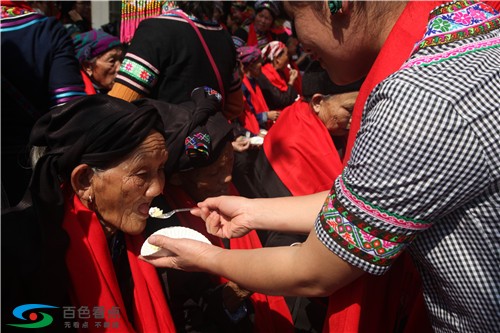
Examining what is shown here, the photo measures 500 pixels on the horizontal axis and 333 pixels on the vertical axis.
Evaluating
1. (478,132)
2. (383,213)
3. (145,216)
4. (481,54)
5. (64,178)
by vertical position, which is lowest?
(145,216)

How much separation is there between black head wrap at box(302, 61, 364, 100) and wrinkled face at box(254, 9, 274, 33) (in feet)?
13.2

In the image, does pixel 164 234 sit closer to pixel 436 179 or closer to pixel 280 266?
pixel 280 266

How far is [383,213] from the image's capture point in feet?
3.66

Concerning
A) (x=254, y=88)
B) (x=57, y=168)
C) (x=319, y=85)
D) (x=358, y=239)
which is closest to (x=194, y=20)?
(x=319, y=85)

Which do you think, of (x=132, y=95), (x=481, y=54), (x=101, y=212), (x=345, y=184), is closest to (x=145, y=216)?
(x=101, y=212)

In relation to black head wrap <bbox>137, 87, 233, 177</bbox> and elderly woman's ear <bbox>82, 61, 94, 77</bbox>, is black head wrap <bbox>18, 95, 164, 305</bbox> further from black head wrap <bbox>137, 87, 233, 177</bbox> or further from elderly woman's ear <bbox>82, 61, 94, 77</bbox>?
elderly woman's ear <bbox>82, 61, 94, 77</bbox>

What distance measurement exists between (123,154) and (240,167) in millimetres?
1880

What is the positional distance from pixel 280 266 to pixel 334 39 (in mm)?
715

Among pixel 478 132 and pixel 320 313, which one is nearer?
pixel 478 132

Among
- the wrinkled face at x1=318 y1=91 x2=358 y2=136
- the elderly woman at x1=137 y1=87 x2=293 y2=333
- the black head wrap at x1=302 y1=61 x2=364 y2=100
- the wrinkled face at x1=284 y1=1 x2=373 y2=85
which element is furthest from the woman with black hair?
the wrinkled face at x1=284 y1=1 x2=373 y2=85

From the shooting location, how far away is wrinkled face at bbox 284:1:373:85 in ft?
4.73

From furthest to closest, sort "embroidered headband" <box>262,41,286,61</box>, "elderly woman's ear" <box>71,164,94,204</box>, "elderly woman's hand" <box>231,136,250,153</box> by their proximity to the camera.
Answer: "embroidered headband" <box>262,41,286,61</box> < "elderly woman's hand" <box>231,136,250,153</box> < "elderly woman's ear" <box>71,164,94,204</box>

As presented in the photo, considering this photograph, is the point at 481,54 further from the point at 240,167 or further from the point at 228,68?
the point at 240,167

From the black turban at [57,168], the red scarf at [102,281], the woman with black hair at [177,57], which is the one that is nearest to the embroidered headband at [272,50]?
the woman with black hair at [177,57]
